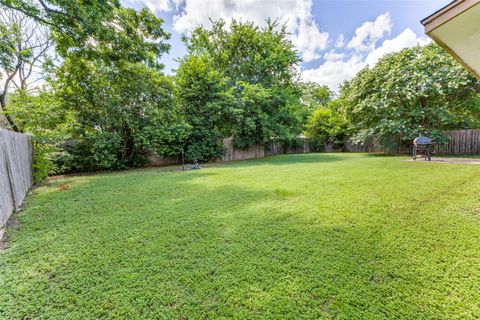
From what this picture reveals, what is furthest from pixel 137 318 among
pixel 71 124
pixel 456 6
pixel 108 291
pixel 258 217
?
pixel 71 124

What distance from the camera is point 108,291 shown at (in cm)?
154

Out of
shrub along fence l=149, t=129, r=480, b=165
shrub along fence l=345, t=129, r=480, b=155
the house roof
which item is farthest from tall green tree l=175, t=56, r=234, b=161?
shrub along fence l=345, t=129, r=480, b=155

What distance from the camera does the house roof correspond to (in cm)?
209

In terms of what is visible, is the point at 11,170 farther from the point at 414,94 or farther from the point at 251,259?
the point at 414,94

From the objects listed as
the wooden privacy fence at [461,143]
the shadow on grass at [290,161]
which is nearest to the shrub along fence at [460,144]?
the wooden privacy fence at [461,143]

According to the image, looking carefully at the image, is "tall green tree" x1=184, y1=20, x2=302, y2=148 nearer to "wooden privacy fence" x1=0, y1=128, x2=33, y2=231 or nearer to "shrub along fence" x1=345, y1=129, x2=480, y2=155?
"shrub along fence" x1=345, y1=129, x2=480, y2=155

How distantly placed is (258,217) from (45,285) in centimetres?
219

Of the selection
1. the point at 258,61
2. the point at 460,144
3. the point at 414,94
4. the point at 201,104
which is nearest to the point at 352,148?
the point at 460,144

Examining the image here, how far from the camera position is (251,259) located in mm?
1872

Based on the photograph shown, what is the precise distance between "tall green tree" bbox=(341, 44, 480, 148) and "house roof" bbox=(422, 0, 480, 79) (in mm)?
8290

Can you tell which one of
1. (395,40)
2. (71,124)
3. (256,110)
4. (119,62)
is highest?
(395,40)

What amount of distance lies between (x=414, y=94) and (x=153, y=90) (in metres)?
11.6

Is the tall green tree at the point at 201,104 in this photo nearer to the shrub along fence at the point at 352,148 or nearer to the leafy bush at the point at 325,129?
the shrub along fence at the point at 352,148

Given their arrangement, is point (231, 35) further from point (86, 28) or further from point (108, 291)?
point (108, 291)
